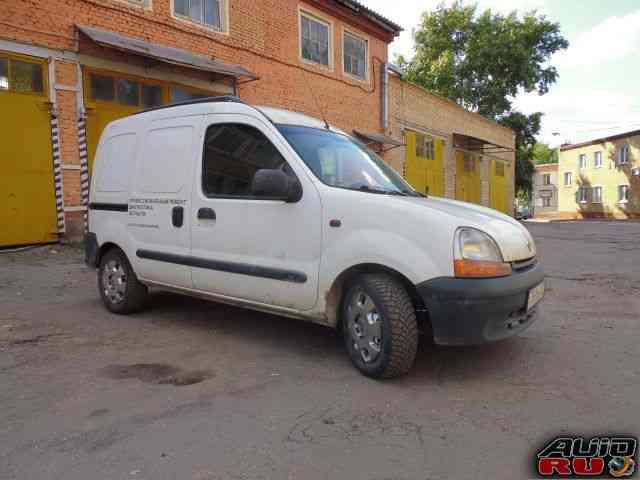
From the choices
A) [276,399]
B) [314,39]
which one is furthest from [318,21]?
[276,399]

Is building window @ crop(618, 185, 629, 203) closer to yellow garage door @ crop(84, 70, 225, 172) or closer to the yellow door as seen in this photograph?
the yellow door

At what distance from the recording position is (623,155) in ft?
147

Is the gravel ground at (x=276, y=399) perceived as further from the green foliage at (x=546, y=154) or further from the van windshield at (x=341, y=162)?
the green foliage at (x=546, y=154)

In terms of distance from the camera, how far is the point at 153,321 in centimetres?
520

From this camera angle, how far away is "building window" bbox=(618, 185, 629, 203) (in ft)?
147

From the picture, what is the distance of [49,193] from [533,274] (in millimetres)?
8660

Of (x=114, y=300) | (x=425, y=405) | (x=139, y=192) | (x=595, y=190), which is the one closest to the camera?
(x=425, y=405)

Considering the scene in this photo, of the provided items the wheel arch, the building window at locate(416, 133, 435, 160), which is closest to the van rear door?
the wheel arch

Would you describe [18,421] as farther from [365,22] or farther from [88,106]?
[365,22]

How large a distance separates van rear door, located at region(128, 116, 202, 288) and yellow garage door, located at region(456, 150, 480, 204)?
20717mm

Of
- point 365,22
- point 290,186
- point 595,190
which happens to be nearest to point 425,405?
point 290,186

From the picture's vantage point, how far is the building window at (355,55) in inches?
672

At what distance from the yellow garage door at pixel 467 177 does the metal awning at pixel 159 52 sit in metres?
14.8

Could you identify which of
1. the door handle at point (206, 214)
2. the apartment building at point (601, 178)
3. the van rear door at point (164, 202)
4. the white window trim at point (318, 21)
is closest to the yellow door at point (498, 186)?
the white window trim at point (318, 21)
